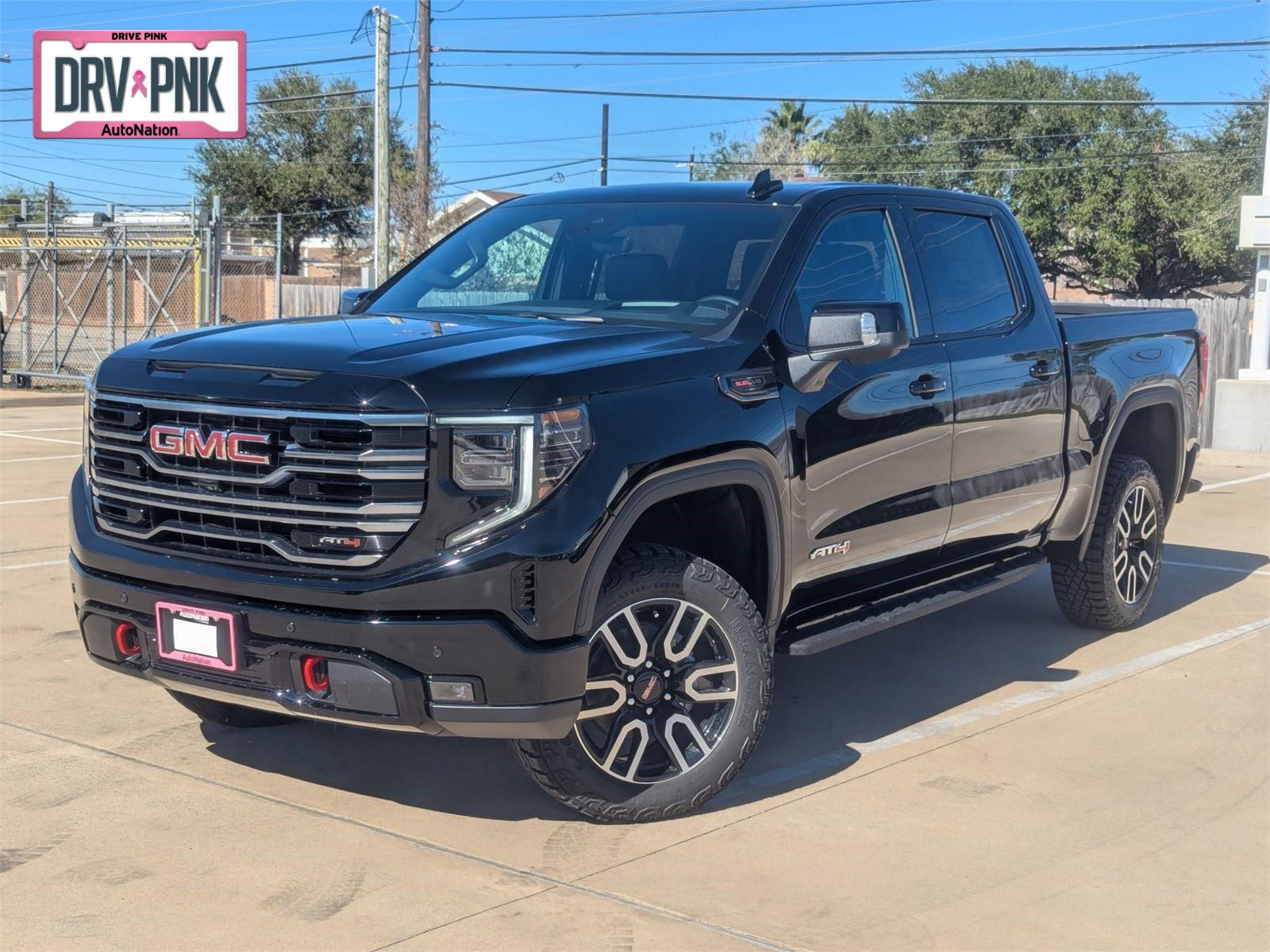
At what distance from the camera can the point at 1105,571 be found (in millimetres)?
7137

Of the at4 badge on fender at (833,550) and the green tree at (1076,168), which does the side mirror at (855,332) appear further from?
the green tree at (1076,168)

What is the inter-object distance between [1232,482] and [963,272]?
29.8 feet

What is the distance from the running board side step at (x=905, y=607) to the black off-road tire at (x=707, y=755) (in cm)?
34

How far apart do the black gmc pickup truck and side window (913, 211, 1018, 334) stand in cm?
2

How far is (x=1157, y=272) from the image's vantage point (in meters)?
53.5

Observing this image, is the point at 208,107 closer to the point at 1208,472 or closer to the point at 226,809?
the point at 1208,472

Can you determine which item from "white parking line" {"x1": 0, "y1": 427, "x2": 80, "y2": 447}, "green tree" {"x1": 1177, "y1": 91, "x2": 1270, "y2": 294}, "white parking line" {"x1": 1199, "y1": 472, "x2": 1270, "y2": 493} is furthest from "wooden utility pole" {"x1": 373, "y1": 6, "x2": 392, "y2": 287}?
"green tree" {"x1": 1177, "y1": 91, "x2": 1270, "y2": 294}

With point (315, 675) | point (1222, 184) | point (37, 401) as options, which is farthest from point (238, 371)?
point (1222, 184)

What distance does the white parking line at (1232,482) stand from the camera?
13539 mm

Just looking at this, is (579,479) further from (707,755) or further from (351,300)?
(351,300)

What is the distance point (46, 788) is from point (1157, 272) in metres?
53.8

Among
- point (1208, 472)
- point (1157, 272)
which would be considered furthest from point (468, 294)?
point (1157, 272)

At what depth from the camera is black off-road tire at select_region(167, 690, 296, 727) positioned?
5.38 m

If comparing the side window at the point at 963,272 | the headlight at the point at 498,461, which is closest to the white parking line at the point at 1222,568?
the side window at the point at 963,272
